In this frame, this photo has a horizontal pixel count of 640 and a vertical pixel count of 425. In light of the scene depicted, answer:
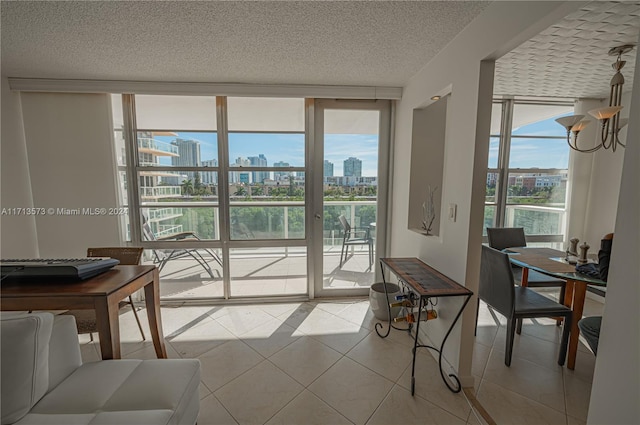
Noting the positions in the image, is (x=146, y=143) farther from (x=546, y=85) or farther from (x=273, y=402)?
(x=546, y=85)

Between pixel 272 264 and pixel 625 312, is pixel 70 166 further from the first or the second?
pixel 625 312

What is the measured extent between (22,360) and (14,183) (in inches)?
97.2

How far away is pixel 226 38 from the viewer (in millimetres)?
1793

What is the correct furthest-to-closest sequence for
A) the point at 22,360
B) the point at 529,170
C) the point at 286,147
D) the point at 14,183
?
the point at 529,170, the point at 286,147, the point at 14,183, the point at 22,360

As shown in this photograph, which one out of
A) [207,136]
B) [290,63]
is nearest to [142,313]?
[207,136]

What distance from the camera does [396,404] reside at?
1612 mm

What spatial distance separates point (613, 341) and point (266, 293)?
2.83 m

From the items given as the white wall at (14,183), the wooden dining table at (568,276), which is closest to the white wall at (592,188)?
the wooden dining table at (568,276)

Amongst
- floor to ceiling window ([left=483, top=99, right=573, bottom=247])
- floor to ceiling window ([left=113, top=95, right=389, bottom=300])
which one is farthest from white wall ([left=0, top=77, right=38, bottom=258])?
floor to ceiling window ([left=483, top=99, right=573, bottom=247])

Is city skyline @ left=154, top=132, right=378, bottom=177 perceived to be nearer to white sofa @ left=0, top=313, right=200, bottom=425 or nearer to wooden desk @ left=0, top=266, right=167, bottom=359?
wooden desk @ left=0, top=266, right=167, bottom=359

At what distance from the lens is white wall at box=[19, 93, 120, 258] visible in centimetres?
258

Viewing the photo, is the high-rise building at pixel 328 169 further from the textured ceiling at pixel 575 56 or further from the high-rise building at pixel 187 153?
the textured ceiling at pixel 575 56

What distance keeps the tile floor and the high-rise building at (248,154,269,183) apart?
57.7 inches

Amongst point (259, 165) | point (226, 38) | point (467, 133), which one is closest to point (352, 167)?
point (259, 165)
